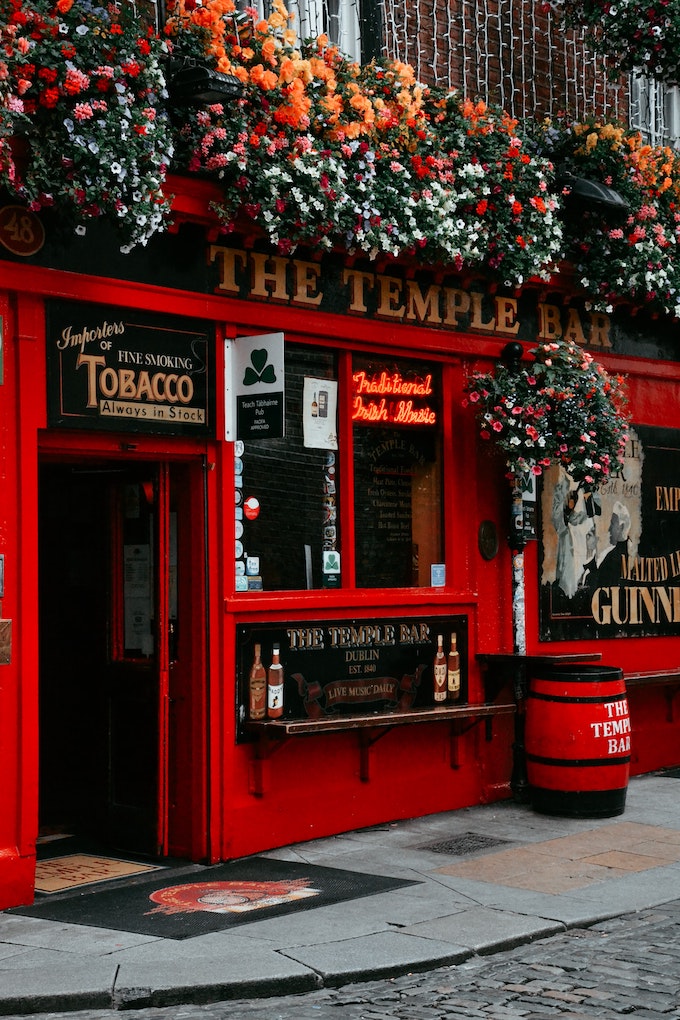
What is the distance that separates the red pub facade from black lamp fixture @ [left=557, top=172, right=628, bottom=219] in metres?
0.69

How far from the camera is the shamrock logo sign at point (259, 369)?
8.43 m

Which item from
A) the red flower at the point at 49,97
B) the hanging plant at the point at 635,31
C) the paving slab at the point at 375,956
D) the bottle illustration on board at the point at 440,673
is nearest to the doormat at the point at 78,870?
the paving slab at the point at 375,956

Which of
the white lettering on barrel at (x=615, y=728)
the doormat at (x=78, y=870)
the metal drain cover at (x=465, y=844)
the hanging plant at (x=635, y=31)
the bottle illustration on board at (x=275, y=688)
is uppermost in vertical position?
the hanging plant at (x=635, y=31)

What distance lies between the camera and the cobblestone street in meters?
5.56

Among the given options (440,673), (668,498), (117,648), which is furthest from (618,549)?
(117,648)

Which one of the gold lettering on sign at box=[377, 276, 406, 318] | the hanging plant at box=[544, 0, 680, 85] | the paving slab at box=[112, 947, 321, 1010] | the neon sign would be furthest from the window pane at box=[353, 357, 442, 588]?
the paving slab at box=[112, 947, 321, 1010]

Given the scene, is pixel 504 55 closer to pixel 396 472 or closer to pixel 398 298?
pixel 398 298

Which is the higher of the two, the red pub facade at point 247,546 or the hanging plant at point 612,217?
the hanging plant at point 612,217

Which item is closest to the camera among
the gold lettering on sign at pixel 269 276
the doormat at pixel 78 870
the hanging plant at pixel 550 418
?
the doormat at pixel 78 870

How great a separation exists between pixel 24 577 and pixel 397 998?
121 inches

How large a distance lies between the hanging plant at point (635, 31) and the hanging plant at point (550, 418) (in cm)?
267

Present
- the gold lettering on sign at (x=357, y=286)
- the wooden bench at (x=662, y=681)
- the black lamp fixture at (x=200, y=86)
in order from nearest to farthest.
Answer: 1. the black lamp fixture at (x=200, y=86)
2. the gold lettering on sign at (x=357, y=286)
3. the wooden bench at (x=662, y=681)

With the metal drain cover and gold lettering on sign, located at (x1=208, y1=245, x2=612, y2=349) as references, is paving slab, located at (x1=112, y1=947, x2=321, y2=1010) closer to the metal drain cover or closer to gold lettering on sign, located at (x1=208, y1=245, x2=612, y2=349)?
the metal drain cover

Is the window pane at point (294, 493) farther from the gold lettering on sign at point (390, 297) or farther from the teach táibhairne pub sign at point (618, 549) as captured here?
the teach táibhairne pub sign at point (618, 549)
